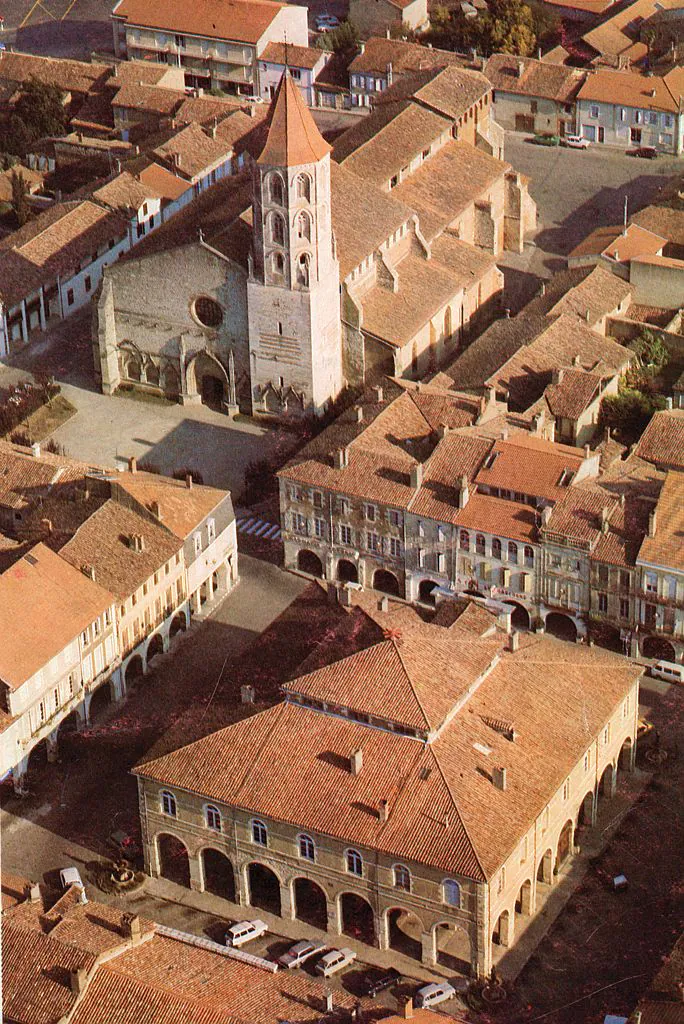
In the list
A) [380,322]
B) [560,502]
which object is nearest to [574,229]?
[380,322]

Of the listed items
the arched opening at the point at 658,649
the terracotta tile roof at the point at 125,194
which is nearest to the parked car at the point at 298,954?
the arched opening at the point at 658,649

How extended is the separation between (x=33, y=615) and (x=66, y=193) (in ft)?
238

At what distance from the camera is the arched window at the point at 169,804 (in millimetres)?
112125

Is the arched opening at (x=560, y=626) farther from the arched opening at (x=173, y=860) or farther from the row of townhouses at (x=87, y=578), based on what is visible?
the arched opening at (x=173, y=860)

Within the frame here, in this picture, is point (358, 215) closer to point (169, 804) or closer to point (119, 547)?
point (119, 547)

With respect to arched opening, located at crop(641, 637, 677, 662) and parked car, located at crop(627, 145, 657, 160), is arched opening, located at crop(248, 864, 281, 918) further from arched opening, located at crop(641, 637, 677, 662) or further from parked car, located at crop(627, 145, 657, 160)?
parked car, located at crop(627, 145, 657, 160)

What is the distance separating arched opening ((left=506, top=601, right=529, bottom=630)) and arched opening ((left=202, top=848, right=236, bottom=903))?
25877 millimetres

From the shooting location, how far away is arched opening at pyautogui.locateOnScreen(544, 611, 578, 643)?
13112 cm

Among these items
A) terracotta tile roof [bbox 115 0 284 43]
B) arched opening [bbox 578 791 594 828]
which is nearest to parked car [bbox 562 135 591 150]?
terracotta tile roof [bbox 115 0 284 43]

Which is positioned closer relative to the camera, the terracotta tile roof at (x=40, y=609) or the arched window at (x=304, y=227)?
the terracotta tile roof at (x=40, y=609)

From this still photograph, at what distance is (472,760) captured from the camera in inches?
4299

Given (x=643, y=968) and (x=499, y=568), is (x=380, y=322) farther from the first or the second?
(x=643, y=968)

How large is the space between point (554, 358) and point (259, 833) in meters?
49.5

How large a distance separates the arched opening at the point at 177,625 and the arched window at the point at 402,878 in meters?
29.9
